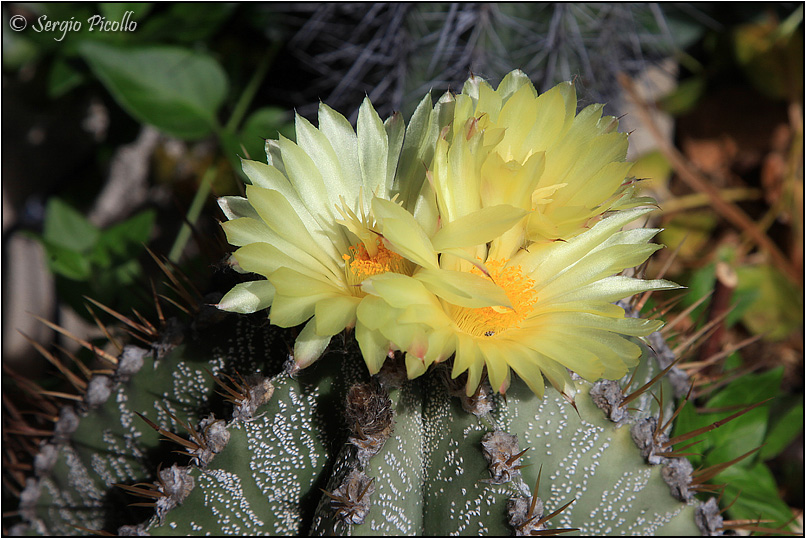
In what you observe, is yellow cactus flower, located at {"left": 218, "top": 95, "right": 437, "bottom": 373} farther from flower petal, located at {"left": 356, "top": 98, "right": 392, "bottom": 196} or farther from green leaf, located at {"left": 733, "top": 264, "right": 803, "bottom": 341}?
green leaf, located at {"left": 733, "top": 264, "right": 803, "bottom": 341}

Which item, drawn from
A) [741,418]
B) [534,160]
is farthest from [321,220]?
[741,418]

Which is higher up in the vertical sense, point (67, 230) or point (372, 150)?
point (372, 150)

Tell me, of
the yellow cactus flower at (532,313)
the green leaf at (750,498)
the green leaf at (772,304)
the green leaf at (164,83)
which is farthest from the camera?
the green leaf at (772,304)

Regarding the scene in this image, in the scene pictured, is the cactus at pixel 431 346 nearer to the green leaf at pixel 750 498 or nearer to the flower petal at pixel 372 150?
the flower petal at pixel 372 150

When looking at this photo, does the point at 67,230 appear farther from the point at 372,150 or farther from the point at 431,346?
the point at 431,346

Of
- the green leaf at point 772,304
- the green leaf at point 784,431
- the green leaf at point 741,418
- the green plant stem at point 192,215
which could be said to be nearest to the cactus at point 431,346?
the green leaf at point 741,418

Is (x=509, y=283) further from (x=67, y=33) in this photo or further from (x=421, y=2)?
(x=67, y=33)
